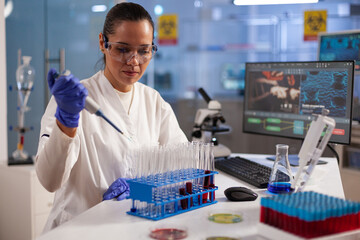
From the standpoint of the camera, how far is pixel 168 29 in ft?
16.8

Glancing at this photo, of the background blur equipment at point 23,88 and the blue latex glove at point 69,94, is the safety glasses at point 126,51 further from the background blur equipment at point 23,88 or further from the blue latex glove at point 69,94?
the background blur equipment at point 23,88

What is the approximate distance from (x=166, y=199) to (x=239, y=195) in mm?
330

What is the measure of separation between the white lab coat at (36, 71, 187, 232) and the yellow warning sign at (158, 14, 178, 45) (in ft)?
10.7

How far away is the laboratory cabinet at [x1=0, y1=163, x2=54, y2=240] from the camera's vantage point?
2799mm

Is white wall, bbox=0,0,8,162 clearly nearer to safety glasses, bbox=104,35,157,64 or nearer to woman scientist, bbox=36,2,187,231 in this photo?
woman scientist, bbox=36,2,187,231

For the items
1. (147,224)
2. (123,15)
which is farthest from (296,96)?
(147,224)

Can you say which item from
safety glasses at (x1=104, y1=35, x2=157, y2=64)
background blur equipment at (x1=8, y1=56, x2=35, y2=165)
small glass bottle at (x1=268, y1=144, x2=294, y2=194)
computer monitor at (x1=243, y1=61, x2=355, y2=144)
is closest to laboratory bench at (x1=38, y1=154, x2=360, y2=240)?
small glass bottle at (x1=268, y1=144, x2=294, y2=194)

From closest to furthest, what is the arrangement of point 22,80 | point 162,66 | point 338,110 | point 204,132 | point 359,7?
1. point 338,110
2. point 204,132
3. point 22,80
4. point 359,7
5. point 162,66

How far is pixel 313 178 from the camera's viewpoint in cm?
187

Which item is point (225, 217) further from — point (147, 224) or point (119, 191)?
point (119, 191)

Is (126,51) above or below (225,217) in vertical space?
above

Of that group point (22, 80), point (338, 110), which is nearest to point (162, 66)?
point (22, 80)

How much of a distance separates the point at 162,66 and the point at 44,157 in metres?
5.21

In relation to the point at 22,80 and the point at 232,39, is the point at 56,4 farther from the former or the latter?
the point at 232,39
